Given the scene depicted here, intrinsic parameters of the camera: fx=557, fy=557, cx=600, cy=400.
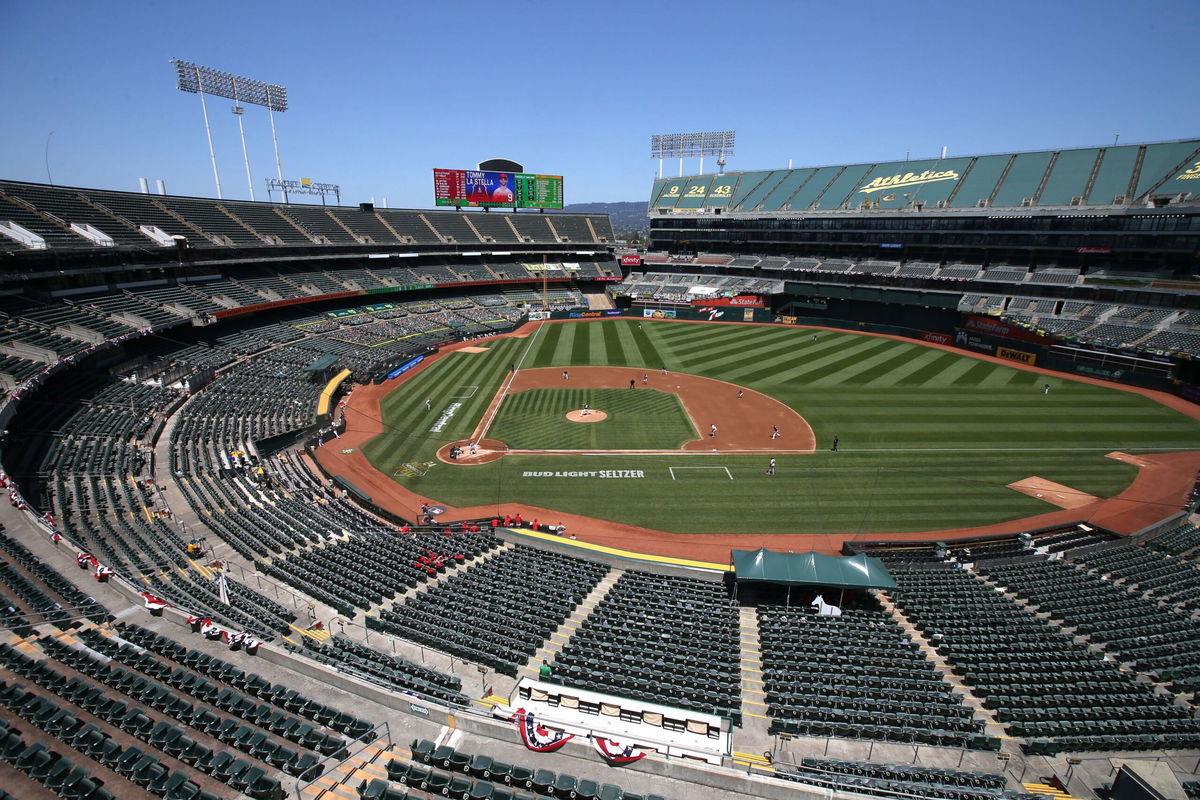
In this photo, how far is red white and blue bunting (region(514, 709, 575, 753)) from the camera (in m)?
10.4

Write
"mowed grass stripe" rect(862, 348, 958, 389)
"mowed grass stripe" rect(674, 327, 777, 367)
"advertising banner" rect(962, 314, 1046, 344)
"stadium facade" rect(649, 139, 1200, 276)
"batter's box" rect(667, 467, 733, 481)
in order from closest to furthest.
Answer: "batter's box" rect(667, 467, 733, 481) < "mowed grass stripe" rect(862, 348, 958, 389) < "stadium facade" rect(649, 139, 1200, 276) < "advertising banner" rect(962, 314, 1046, 344) < "mowed grass stripe" rect(674, 327, 777, 367)

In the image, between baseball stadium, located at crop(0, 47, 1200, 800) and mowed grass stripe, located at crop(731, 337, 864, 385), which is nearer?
baseball stadium, located at crop(0, 47, 1200, 800)

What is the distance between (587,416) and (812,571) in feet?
76.8

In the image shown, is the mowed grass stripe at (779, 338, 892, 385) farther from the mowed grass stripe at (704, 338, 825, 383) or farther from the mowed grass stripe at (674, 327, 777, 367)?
the mowed grass stripe at (674, 327, 777, 367)

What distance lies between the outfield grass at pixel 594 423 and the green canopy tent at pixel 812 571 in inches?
622

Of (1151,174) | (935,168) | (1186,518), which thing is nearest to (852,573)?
(1186,518)

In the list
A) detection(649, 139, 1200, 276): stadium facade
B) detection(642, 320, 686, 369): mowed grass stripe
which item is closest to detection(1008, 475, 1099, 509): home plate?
detection(642, 320, 686, 369): mowed grass stripe

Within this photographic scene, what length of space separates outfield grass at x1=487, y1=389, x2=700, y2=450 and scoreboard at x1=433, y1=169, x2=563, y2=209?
51.1 m

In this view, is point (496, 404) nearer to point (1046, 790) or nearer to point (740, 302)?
point (1046, 790)

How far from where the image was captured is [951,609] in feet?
57.8

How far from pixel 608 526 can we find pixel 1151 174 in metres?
63.7

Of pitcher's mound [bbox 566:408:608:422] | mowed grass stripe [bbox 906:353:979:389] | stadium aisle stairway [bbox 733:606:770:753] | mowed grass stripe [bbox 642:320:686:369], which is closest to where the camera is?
stadium aisle stairway [bbox 733:606:770:753]

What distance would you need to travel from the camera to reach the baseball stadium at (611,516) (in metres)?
10.8

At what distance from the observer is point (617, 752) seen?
10156 mm
